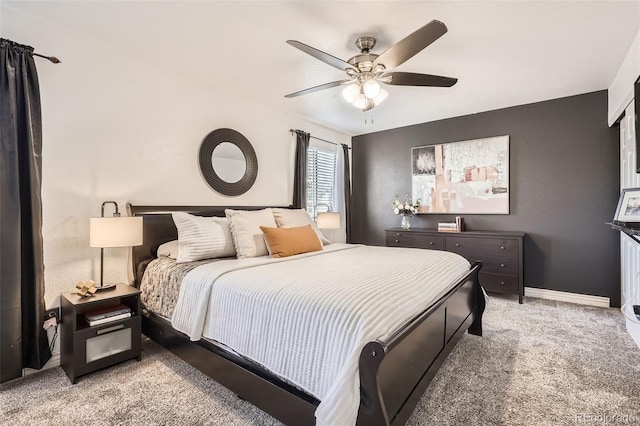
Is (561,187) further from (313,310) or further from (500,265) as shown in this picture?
(313,310)

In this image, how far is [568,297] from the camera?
3820 millimetres

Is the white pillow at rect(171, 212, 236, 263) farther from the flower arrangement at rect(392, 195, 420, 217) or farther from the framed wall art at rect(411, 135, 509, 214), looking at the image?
the framed wall art at rect(411, 135, 509, 214)

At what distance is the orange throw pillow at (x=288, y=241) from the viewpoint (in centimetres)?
279

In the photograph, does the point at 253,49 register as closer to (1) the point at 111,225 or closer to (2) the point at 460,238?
(1) the point at 111,225

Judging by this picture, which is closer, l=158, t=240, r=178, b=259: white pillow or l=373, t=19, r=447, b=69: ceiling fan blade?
l=373, t=19, r=447, b=69: ceiling fan blade

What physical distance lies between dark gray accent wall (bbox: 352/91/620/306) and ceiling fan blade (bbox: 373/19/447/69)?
283 centimetres

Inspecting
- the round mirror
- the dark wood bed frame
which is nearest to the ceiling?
the round mirror

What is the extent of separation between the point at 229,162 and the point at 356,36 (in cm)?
202

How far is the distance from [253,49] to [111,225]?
1.81 metres

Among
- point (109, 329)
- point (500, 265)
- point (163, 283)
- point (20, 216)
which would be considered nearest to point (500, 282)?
point (500, 265)

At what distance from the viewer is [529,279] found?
4.07 meters

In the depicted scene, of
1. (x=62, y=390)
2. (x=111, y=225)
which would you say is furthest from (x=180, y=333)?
(x=111, y=225)

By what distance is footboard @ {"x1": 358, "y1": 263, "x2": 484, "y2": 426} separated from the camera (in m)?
1.19

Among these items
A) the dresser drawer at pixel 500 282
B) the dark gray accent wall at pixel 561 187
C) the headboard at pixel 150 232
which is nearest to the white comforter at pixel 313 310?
the headboard at pixel 150 232
